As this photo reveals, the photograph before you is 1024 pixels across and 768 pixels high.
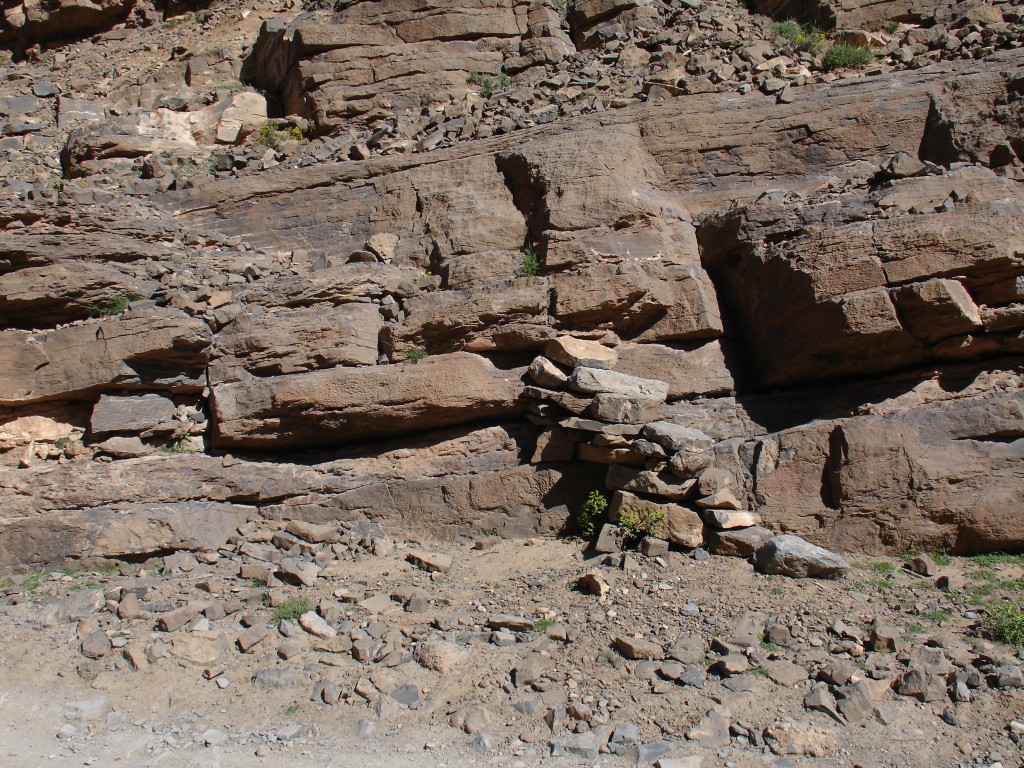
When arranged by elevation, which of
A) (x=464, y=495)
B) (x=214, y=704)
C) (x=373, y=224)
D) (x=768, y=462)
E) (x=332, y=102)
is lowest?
(x=214, y=704)

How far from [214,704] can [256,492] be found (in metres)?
2.84

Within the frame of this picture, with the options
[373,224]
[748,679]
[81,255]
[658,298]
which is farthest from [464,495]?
[81,255]

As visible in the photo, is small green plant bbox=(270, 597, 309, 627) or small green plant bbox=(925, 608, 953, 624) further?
small green plant bbox=(270, 597, 309, 627)

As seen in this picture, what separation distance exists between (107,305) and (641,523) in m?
5.86

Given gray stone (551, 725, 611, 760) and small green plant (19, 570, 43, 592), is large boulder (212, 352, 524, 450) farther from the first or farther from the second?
gray stone (551, 725, 611, 760)

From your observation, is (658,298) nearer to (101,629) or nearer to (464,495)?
(464,495)

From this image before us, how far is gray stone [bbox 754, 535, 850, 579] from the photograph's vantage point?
588cm

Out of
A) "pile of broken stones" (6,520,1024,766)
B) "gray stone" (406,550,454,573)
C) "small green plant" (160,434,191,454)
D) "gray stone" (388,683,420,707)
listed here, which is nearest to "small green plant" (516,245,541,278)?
"pile of broken stones" (6,520,1024,766)

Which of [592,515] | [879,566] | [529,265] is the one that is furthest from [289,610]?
[879,566]

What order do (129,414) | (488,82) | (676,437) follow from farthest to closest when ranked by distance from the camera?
1. (488,82)
2. (129,414)
3. (676,437)

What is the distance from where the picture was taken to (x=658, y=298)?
7.68m

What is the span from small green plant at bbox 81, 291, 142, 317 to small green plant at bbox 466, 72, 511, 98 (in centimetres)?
598

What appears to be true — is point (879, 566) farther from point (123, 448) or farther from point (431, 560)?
point (123, 448)

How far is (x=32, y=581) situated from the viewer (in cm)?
638
